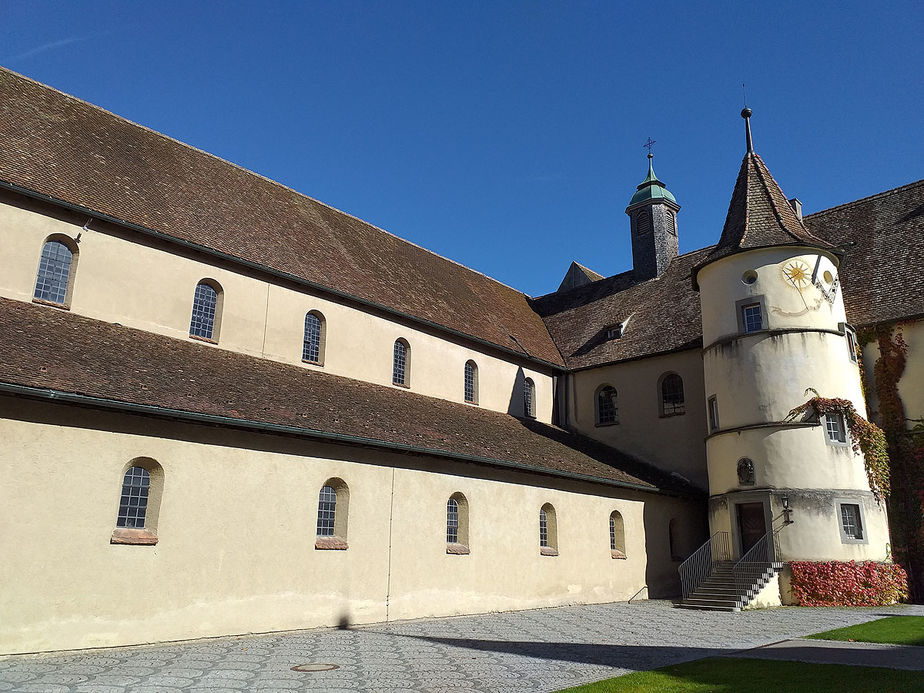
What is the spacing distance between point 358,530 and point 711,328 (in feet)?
46.7

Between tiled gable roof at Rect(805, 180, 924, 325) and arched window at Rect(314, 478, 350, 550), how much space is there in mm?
17733

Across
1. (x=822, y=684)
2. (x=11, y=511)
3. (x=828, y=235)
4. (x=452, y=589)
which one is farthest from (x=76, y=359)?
(x=828, y=235)

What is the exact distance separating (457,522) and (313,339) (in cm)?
657

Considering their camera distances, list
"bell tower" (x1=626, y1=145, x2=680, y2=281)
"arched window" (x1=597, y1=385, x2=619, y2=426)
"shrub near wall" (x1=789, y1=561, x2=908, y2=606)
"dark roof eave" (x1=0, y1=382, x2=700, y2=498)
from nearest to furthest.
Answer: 1. "dark roof eave" (x1=0, y1=382, x2=700, y2=498)
2. "shrub near wall" (x1=789, y1=561, x2=908, y2=606)
3. "arched window" (x1=597, y1=385, x2=619, y2=426)
4. "bell tower" (x1=626, y1=145, x2=680, y2=281)

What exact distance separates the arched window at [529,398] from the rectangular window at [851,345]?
10936 millimetres

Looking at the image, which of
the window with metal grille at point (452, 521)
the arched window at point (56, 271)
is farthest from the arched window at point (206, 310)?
the window with metal grille at point (452, 521)

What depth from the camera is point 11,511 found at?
11.6 m

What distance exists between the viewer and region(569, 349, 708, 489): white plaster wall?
84.8ft

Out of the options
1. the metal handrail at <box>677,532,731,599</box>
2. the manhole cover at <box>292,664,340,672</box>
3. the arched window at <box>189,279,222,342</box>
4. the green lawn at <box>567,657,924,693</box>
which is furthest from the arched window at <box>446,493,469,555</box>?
the green lawn at <box>567,657,924,693</box>

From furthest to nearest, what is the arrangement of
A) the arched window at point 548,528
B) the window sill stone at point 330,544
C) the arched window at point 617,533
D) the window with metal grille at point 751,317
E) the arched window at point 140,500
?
the arched window at point 617,533, the window with metal grille at point 751,317, the arched window at point 548,528, the window sill stone at point 330,544, the arched window at point 140,500

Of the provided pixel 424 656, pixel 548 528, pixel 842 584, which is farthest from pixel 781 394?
pixel 424 656

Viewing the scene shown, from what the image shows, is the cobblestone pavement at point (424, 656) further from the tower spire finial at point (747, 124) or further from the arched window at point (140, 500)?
the tower spire finial at point (747, 124)

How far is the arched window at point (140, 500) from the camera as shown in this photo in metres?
13.0

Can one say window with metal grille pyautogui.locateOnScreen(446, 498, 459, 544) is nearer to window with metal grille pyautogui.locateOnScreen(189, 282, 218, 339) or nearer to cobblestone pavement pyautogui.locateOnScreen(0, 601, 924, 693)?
cobblestone pavement pyautogui.locateOnScreen(0, 601, 924, 693)
